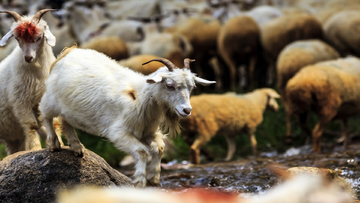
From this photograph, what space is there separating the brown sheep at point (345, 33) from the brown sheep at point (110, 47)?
5240 mm

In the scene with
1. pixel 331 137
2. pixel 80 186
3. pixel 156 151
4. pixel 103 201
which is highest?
pixel 103 201

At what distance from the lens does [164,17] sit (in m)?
16.6

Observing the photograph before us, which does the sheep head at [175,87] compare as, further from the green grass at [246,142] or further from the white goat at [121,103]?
the green grass at [246,142]

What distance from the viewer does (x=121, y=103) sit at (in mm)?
3902

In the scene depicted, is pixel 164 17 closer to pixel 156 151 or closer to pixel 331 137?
pixel 331 137

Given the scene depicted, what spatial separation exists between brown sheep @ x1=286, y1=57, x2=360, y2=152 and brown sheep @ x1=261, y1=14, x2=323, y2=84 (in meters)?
3.12

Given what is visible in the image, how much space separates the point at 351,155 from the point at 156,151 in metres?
3.70

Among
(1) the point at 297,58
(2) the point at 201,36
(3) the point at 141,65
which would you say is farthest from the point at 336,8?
(3) the point at 141,65

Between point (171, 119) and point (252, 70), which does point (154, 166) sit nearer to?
point (171, 119)

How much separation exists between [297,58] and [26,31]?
21.1 ft

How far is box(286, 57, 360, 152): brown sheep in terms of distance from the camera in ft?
24.6

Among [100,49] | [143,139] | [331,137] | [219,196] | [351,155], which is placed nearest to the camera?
[219,196]

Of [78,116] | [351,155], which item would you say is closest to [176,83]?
[78,116]

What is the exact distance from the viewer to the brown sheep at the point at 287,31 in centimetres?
1101
